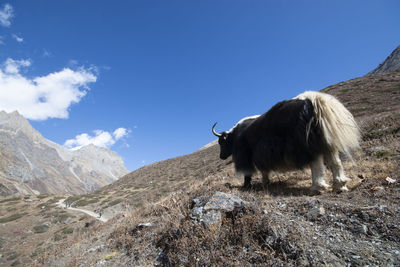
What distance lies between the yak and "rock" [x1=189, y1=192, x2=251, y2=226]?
159 centimetres

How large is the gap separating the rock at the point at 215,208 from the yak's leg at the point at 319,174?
161cm

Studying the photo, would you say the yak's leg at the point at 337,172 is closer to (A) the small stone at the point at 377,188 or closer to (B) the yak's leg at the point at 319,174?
(B) the yak's leg at the point at 319,174

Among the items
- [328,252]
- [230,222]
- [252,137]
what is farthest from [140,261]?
[252,137]

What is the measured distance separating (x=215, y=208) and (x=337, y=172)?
238 cm

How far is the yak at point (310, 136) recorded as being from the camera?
3.56 m

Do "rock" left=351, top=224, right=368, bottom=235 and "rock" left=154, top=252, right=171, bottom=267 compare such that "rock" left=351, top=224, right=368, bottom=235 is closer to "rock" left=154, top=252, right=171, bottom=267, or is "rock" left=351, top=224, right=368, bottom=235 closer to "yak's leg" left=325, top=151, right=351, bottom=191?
"yak's leg" left=325, top=151, right=351, bottom=191

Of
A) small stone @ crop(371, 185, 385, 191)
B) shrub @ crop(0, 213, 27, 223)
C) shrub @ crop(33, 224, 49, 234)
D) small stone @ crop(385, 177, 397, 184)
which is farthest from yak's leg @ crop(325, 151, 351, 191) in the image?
shrub @ crop(0, 213, 27, 223)

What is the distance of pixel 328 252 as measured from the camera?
2.02m

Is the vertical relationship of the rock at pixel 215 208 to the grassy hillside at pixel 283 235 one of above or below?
above

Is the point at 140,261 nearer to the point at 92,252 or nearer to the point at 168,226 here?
the point at 168,226

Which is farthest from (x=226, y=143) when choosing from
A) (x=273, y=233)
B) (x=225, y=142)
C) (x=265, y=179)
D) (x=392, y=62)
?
(x=392, y=62)

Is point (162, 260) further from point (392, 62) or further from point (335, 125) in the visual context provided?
point (392, 62)

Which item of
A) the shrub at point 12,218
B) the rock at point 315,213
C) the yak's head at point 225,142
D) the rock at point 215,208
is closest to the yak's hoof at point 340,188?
the rock at point 315,213

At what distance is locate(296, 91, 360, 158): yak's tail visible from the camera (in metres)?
3.54
